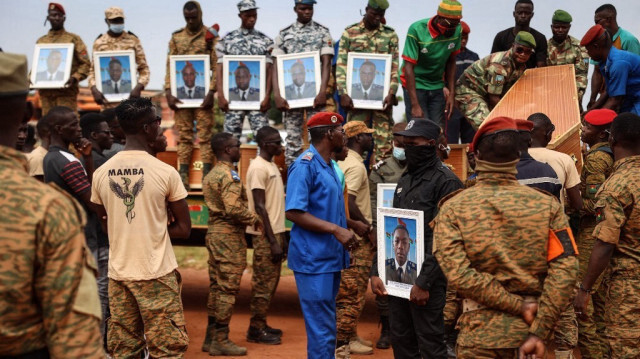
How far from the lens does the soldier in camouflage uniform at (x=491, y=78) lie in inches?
315

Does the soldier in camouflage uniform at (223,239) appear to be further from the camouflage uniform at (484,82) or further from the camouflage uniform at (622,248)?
the camouflage uniform at (622,248)

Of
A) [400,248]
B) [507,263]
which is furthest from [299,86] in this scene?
[507,263]

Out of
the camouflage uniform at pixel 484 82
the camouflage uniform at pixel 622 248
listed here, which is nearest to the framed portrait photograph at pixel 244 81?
the camouflage uniform at pixel 484 82

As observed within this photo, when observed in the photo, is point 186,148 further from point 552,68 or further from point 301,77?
point 552,68

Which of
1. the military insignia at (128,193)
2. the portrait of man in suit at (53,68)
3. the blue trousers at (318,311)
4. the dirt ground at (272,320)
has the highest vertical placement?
the portrait of man in suit at (53,68)

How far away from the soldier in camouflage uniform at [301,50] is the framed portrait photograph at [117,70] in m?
2.40

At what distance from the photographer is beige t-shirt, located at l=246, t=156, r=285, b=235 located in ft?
27.0

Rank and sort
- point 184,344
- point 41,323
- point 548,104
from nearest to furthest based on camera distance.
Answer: point 41,323
point 184,344
point 548,104

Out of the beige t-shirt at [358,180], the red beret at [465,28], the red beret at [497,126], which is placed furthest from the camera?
the red beret at [465,28]

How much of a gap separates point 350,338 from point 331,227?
2.98 meters

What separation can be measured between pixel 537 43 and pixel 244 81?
12.9 feet

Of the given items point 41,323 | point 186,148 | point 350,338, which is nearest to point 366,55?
point 186,148

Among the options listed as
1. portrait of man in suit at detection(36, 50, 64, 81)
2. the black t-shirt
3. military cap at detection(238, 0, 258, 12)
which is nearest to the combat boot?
military cap at detection(238, 0, 258, 12)

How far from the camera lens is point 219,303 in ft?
26.4
